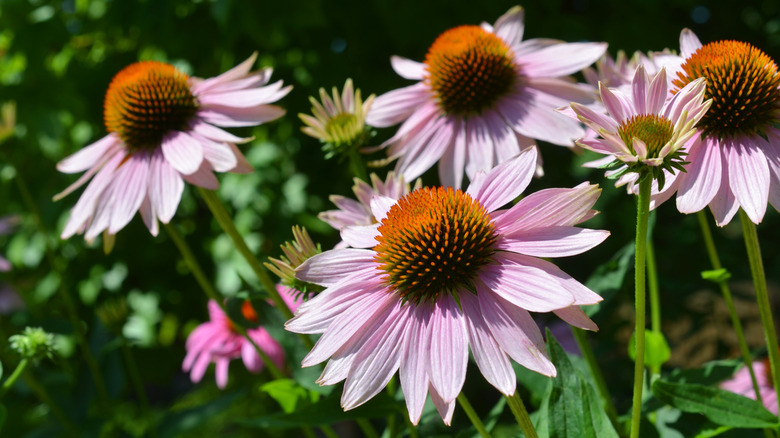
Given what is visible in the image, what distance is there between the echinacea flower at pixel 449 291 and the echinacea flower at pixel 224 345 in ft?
2.58

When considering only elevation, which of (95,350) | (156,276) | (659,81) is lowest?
(659,81)

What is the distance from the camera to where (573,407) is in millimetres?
819

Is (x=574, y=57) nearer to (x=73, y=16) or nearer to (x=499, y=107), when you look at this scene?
(x=499, y=107)

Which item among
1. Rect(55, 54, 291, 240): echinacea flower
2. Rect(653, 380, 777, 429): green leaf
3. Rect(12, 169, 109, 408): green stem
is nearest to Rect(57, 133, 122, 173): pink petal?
Rect(55, 54, 291, 240): echinacea flower

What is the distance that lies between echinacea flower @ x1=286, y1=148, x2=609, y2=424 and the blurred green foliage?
1.07 m

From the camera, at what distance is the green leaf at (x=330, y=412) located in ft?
3.03

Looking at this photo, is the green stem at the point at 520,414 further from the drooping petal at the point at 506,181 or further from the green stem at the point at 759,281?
the green stem at the point at 759,281

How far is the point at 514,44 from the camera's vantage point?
1.29 m

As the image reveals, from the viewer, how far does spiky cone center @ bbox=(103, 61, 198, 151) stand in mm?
1177

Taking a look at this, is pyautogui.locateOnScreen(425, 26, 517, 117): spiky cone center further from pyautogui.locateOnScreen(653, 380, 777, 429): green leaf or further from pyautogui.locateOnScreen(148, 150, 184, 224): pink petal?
pyautogui.locateOnScreen(653, 380, 777, 429): green leaf

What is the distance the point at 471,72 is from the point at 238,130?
1.30m

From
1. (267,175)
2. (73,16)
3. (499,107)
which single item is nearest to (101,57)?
(73,16)

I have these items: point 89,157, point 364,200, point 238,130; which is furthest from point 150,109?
point 238,130

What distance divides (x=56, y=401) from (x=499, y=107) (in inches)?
45.6
